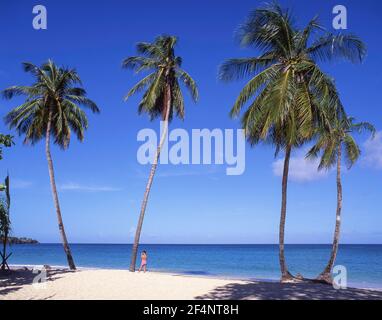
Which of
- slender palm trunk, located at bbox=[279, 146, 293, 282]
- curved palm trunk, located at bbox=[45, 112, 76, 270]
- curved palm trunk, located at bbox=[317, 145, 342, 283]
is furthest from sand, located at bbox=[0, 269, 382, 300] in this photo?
curved palm trunk, located at bbox=[45, 112, 76, 270]

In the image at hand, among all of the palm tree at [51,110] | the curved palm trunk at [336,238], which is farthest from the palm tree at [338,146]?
the palm tree at [51,110]

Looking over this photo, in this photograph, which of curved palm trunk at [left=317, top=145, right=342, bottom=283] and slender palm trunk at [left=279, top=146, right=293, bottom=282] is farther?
curved palm trunk at [left=317, top=145, right=342, bottom=283]

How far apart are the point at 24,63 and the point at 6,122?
13.4ft

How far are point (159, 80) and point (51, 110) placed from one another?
295 inches

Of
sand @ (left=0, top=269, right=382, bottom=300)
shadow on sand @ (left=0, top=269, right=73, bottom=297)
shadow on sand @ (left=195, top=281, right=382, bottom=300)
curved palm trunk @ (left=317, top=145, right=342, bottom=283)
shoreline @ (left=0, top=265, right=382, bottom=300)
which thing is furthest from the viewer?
curved palm trunk @ (left=317, top=145, right=342, bottom=283)

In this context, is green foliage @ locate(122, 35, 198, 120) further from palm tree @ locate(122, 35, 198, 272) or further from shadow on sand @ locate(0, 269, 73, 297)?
shadow on sand @ locate(0, 269, 73, 297)

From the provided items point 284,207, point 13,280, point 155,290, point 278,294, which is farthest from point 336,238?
point 13,280

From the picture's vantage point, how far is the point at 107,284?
1656 centimetres

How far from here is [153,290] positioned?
1491 centimetres

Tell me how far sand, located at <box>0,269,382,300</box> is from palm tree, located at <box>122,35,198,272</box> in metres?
5.23

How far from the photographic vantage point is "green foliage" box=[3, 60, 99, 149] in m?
24.5

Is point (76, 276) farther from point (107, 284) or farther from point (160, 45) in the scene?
point (160, 45)
